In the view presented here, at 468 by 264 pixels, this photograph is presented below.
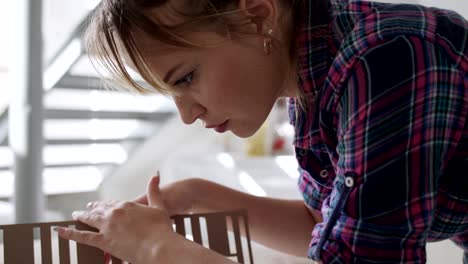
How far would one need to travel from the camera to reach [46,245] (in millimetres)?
653

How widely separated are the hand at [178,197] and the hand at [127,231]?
0.32ft

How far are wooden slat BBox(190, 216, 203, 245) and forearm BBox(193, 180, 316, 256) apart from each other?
0.14 metres

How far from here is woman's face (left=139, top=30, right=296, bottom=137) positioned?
2.12 ft

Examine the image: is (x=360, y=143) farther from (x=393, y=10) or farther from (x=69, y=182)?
(x=69, y=182)

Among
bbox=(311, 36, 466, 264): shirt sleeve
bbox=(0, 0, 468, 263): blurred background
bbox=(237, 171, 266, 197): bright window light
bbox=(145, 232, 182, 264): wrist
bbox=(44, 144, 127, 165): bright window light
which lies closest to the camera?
bbox=(311, 36, 466, 264): shirt sleeve

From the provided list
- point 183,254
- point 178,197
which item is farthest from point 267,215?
point 183,254

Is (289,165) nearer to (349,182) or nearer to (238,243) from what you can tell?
(238,243)

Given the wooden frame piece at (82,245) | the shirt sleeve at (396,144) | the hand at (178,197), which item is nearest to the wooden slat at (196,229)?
the wooden frame piece at (82,245)

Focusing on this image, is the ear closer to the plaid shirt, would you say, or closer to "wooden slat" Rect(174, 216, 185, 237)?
the plaid shirt

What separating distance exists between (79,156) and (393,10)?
2.39 meters

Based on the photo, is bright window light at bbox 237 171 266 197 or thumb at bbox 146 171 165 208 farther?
bright window light at bbox 237 171 266 197

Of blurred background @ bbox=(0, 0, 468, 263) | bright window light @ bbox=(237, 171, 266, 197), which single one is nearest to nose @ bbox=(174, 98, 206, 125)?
blurred background @ bbox=(0, 0, 468, 263)

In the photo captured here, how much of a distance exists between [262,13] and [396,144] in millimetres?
242

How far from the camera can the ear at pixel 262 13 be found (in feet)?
2.13
